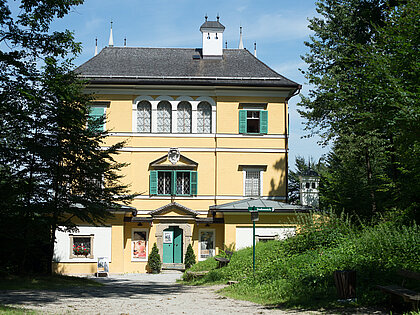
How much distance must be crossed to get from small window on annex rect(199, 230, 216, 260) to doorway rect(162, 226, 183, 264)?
119cm

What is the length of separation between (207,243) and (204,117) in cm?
733

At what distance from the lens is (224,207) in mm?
28719

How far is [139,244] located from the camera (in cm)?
3012

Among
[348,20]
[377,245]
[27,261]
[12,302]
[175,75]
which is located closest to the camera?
[12,302]

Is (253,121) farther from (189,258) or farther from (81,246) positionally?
(81,246)

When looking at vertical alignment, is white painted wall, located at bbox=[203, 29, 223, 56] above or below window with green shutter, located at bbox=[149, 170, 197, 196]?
above

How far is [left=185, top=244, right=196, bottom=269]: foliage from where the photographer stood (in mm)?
29359

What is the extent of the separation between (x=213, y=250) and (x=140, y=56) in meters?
13.2

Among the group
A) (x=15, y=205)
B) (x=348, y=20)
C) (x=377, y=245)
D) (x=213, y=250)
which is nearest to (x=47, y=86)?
(x=15, y=205)

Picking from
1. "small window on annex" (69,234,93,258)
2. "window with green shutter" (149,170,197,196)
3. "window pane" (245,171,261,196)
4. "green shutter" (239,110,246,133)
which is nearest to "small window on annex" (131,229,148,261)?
"window with green shutter" (149,170,197,196)

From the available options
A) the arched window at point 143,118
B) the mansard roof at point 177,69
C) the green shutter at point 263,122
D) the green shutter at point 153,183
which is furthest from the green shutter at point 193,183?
the mansard roof at point 177,69

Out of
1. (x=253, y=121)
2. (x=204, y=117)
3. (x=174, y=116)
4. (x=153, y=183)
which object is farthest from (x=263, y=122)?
(x=153, y=183)

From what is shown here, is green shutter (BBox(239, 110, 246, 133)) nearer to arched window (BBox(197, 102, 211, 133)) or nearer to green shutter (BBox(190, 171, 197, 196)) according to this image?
arched window (BBox(197, 102, 211, 133))

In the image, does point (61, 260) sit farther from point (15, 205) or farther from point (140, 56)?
point (140, 56)
